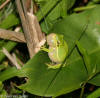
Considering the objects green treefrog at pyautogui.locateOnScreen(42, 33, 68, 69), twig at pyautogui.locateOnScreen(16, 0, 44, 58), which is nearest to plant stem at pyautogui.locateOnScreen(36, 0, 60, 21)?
Result: twig at pyautogui.locateOnScreen(16, 0, 44, 58)

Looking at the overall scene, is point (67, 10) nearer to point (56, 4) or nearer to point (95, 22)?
point (56, 4)

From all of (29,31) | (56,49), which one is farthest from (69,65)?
(29,31)

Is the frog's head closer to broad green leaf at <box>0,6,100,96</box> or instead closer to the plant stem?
broad green leaf at <box>0,6,100,96</box>

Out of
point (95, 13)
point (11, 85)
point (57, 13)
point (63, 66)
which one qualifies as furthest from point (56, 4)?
point (11, 85)

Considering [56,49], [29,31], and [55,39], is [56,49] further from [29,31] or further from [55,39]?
[29,31]

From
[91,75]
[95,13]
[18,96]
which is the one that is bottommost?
[18,96]
